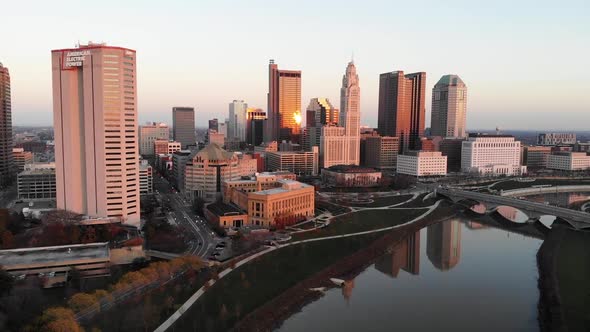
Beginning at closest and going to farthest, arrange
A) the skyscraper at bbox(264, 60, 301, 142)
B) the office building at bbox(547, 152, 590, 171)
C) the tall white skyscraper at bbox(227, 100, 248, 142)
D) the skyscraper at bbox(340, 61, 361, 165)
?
the skyscraper at bbox(340, 61, 361, 165), the office building at bbox(547, 152, 590, 171), the skyscraper at bbox(264, 60, 301, 142), the tall white skyscraper at bbox(227, 100, 248, 142)

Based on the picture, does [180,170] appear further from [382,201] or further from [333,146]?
[333,146]

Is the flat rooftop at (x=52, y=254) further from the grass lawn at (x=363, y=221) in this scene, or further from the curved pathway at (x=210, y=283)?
the grass lawn at (x=363, y=221)

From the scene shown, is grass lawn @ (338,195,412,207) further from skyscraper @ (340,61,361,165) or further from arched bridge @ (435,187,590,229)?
skyscraper @ (340,61,361,165)

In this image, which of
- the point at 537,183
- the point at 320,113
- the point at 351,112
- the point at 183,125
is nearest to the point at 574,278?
the point at 537,183

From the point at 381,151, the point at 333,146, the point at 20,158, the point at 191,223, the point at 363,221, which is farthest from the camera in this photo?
the point at 381,151

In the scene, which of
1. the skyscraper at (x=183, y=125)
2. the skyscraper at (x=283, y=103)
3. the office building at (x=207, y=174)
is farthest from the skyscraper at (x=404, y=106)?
the office building at (x=207, y=174)

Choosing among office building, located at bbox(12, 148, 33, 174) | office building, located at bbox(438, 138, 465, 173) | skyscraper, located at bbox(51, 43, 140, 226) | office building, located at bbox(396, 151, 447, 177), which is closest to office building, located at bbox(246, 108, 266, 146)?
office building, located at bbox(438, 138, 465, 173)
